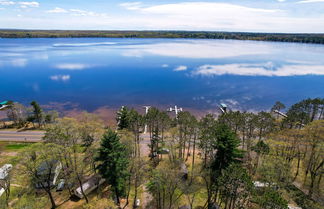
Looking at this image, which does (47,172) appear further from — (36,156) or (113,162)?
(113,162)

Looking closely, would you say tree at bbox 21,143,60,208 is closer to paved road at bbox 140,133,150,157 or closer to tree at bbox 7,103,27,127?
paved road at bbox 140,133,150,157

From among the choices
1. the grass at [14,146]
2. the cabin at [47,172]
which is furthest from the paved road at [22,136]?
the cabin at [47,172]

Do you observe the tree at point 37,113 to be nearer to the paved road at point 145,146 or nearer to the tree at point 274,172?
the paved road at point 145,146

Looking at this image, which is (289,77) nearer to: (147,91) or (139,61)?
(147,91)

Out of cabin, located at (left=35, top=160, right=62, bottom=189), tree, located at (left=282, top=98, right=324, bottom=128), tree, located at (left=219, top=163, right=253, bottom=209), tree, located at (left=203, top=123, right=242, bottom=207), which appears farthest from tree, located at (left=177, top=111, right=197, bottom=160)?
tree, located at (left=282, top=98, right=324, bottom=128)

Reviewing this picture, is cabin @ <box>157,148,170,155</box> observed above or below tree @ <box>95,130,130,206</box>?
below
